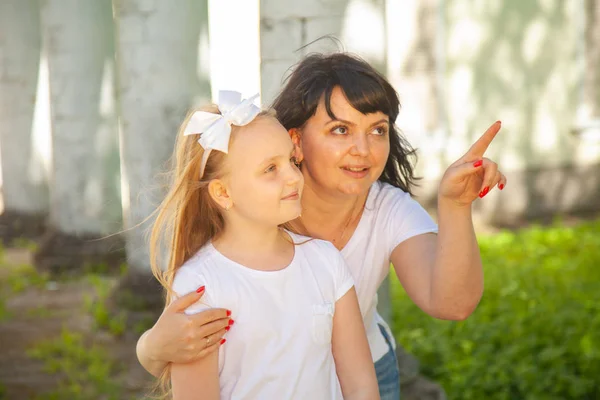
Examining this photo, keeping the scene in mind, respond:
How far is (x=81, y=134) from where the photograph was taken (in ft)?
30.6

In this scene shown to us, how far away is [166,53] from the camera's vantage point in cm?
666

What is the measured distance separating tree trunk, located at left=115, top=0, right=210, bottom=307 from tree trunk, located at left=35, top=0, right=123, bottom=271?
7.67 ft

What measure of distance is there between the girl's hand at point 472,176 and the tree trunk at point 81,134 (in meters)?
6.84

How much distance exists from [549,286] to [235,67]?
342 centimetres

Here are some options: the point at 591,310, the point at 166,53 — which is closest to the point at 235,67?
the point at 166,53

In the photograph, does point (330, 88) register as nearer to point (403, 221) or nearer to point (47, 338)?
Answer: point (403, 221)

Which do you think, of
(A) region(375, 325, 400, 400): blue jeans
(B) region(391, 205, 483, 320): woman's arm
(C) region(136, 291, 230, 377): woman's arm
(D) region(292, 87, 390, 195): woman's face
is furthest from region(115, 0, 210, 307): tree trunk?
(C) region(136, 291, 230, 377): woman's arm

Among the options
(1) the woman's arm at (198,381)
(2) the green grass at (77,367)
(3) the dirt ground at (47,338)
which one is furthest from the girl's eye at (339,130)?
(2) the green grass at (77,367)

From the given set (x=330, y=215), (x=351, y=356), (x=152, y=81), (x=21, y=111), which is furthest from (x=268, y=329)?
(x=21, y=111)

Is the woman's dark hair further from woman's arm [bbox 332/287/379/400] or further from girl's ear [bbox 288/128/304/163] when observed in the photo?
woman's arm [bbox 332/287/379/400]

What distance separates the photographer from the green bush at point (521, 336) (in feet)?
16.7

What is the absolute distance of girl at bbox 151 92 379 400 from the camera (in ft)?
8.11

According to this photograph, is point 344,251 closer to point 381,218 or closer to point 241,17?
point 381,218

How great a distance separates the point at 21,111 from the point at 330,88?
9539mm
